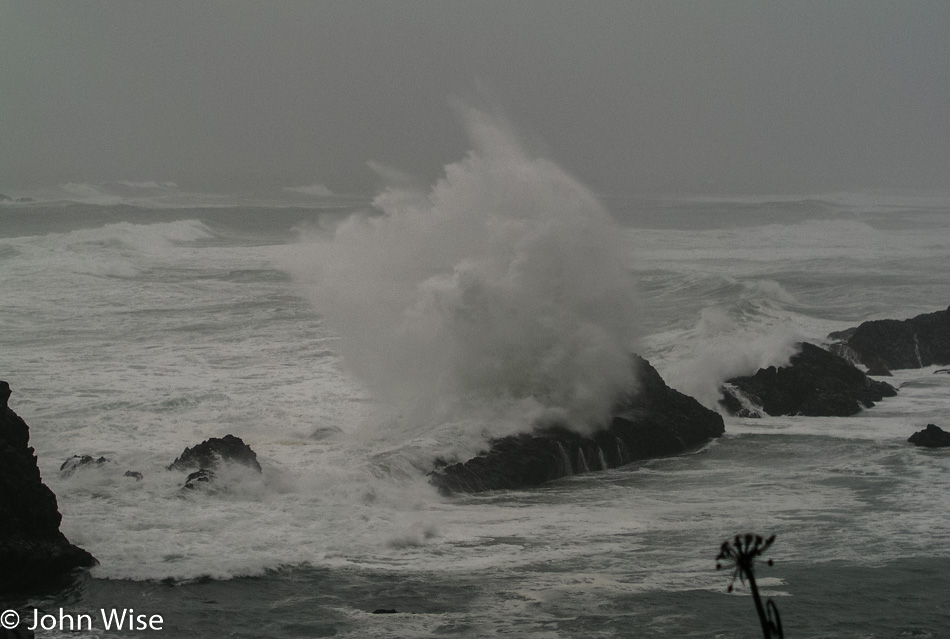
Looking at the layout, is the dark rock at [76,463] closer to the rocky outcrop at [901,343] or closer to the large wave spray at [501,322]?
the large wave spray at [501,322]

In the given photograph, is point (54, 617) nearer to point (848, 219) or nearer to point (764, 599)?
point (764, 599)

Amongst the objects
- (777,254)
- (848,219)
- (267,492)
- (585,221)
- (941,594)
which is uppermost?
(848,219)

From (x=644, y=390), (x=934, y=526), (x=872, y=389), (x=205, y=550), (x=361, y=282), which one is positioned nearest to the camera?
(x=205, y=550)

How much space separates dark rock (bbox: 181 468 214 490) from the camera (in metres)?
16.0

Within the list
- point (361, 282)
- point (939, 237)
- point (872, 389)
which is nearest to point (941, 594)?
point (872, 389)

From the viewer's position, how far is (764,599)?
1202 cm

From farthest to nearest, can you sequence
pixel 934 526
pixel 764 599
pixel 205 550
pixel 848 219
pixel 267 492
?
1. pixel 848 219
2. pixel 267 492
3. pixel 934 526
4. pixel 205 550
5. pixel 764 599

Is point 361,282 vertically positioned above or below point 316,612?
above

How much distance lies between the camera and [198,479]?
16094mm

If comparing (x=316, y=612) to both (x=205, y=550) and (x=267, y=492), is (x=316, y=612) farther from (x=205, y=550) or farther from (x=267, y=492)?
(x=267, y=492)

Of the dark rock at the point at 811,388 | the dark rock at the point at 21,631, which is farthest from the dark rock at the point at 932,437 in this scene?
the dark rock at the point at 21,631

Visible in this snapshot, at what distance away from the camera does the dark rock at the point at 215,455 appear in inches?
653

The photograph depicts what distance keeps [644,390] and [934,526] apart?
6652 mm

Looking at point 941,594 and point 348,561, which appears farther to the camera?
point 348,561
